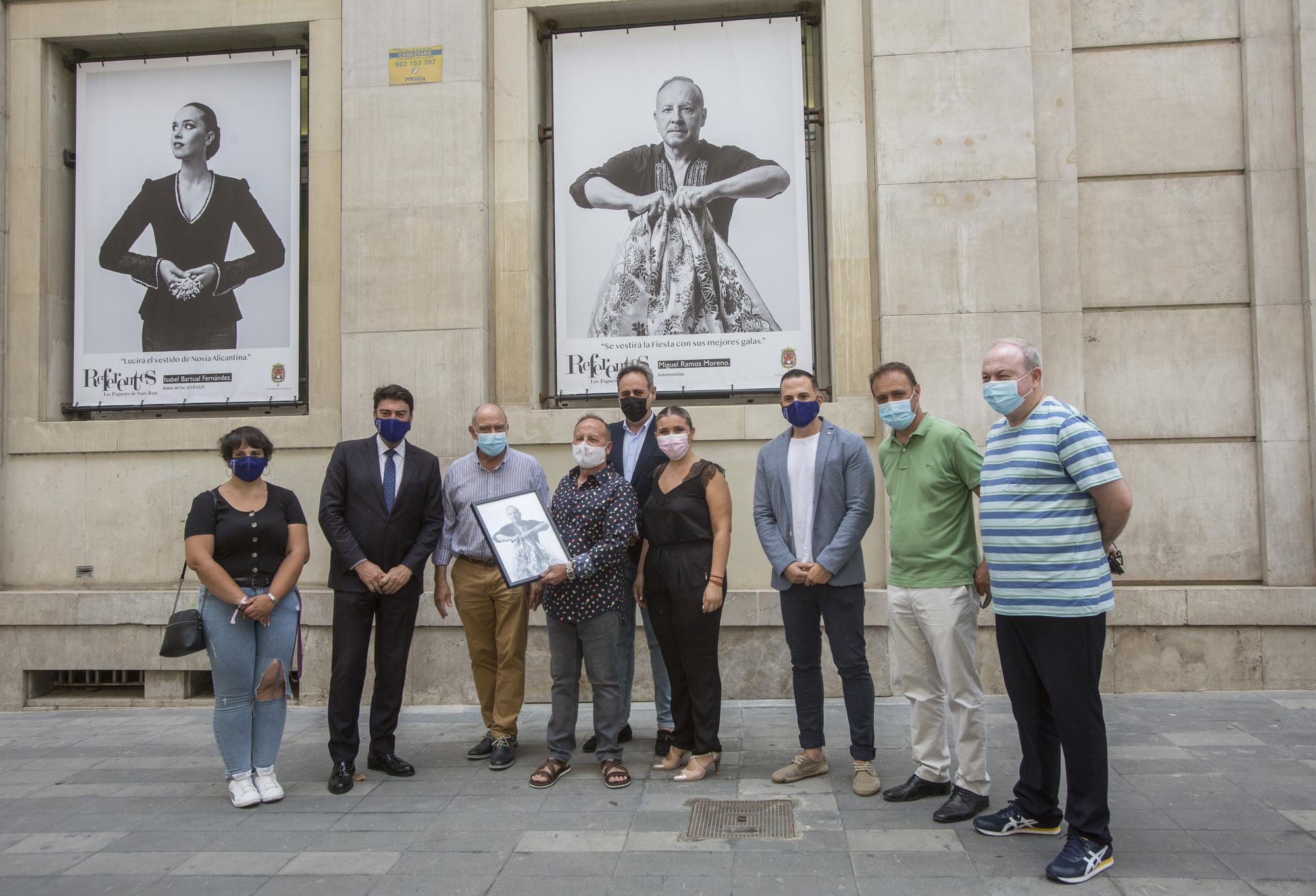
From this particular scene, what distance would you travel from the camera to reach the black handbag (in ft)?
15.8

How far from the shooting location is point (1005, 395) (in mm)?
3934

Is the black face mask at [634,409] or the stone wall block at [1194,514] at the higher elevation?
the black face mask at [634,409]

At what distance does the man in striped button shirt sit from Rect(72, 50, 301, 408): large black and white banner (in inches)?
109

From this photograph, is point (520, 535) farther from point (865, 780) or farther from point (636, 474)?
point (865, 780)

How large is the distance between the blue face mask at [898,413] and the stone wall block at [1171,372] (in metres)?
3.20

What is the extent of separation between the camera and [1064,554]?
3795 mm

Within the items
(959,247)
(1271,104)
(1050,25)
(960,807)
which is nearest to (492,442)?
(960,807)

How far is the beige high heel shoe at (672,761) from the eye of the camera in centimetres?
518

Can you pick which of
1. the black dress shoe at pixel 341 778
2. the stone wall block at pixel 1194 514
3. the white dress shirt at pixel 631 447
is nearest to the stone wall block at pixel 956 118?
the stone wall block at pixel 1194 514

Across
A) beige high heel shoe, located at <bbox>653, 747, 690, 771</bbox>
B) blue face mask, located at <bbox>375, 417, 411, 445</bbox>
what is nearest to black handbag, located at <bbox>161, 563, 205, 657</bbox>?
blue face mask, located at <bbox>375, 417, 411, 445</bbox>

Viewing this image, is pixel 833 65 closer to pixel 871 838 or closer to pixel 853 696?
pixel 853 696

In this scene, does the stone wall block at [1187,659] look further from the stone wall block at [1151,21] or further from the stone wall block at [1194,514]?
the stone wall block at [1151,21]

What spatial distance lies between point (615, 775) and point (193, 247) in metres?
5.86

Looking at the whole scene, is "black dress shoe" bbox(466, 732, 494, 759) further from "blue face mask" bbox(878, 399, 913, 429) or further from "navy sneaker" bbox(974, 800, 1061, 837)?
"blue face mask" bbox(878, 399, 913, 429)
